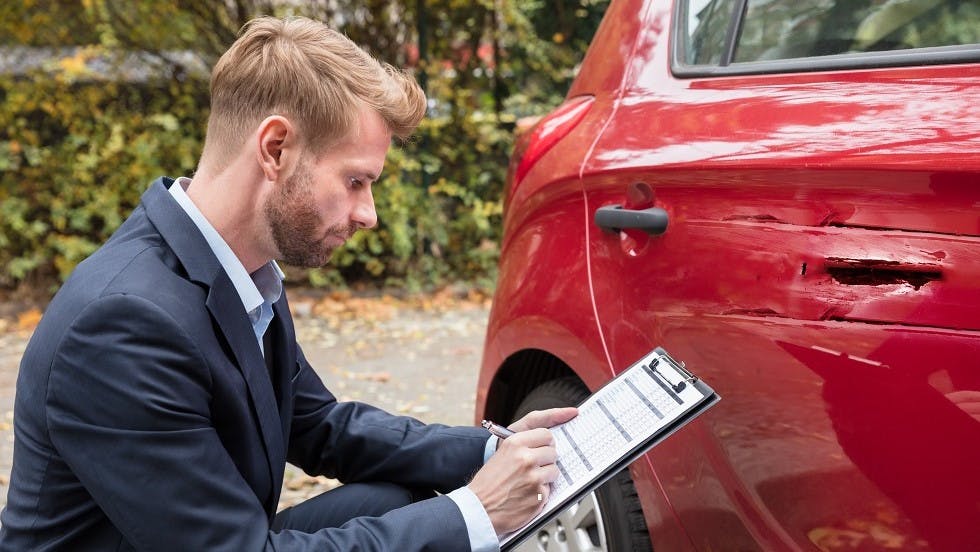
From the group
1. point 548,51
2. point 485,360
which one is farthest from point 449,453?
point 548,51

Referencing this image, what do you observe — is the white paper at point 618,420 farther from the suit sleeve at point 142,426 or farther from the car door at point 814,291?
the suit sleeve at point 142,426

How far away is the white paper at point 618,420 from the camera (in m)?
1.54

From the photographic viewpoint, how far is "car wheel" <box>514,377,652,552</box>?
1.90m

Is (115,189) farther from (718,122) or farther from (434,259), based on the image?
(718,122)

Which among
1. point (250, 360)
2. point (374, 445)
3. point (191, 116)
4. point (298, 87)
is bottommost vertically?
point (374, 445)

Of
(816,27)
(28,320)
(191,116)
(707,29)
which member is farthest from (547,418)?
(191,116)

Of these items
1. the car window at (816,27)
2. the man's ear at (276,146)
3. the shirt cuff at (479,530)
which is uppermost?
the car window at (816,27)

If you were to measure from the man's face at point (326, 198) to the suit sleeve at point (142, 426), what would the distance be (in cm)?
27

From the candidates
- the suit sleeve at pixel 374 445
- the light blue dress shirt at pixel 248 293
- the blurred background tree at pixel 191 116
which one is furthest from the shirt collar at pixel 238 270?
the blurred background tree at pixel 191 116

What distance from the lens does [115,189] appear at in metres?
6.75

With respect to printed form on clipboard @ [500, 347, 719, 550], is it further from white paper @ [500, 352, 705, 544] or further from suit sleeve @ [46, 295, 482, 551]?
suit sleeve @ [46, 295, 482, 551]

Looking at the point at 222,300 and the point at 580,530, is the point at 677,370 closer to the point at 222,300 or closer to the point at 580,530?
the point at 580,530

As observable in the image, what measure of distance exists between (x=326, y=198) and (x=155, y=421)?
17.8 inches

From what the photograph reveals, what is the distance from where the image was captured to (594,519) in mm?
2002
